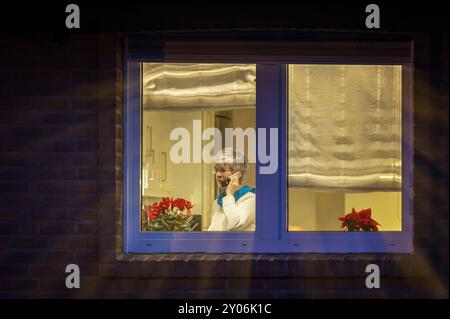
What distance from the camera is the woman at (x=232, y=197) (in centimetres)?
532

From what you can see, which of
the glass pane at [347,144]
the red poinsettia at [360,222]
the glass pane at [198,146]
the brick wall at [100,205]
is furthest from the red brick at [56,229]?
the red poinsettia at [360,222]

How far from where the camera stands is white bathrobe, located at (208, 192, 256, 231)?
5.31 m

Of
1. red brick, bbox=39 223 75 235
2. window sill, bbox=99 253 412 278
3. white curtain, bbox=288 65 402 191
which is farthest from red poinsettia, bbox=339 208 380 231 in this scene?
red brick, bbox=39 223 75 235

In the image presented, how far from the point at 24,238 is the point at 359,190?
254 cm

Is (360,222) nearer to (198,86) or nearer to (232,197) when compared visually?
(232,197)

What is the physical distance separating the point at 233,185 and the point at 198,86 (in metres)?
0.82

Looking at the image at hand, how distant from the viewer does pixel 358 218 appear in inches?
209

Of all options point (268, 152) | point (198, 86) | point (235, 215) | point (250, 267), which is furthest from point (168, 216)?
point (198, 86)

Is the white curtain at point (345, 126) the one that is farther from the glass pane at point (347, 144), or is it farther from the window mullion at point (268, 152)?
the window mullion at point (268, 152)

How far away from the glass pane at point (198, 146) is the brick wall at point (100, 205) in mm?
326

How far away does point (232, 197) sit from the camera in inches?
214

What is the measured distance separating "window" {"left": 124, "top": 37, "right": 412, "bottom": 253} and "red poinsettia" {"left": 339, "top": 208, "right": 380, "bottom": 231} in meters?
0.03
